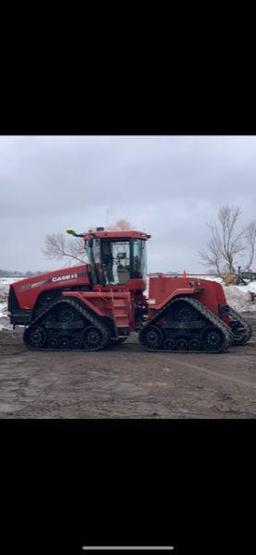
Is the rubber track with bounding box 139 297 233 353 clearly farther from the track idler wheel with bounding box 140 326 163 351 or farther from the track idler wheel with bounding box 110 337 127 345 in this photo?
the track idler wheel with bounding box 110 337 127 345

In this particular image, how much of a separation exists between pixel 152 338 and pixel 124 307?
96 centimetres

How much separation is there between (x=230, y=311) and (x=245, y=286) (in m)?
18.1

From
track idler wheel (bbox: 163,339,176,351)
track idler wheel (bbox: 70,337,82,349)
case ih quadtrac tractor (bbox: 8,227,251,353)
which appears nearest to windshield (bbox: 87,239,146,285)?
case ih quadtrac tractor (bbox: 8,227,251,353)

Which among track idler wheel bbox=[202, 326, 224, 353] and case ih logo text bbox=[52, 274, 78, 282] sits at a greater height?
case ih logo text bbox=[52, 274, 78, 282]

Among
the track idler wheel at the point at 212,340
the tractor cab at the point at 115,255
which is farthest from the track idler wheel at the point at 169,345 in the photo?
the tractor cab at the point at 115,255

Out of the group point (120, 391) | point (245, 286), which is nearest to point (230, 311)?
point (120, 391)

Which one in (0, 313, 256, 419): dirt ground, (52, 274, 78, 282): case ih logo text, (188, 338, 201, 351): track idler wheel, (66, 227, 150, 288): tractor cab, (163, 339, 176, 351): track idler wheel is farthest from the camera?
(52, 274, 78, 282): case ih logo text

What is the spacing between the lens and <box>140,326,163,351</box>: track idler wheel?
12461 millimetres

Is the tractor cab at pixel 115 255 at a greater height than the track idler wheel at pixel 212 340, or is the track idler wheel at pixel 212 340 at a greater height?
the tractor cab at pixel 115 255

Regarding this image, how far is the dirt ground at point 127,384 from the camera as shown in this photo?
6695 millimetres

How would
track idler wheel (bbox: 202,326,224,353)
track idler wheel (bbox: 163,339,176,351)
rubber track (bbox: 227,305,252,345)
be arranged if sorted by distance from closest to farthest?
track idler wheel (bbox: 202,326,224,353) < track idler wheel (bbox: 163,339,176,351) < rubber track (bbox: 227,305,252,345)

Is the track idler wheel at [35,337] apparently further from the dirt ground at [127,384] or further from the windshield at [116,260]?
the windshield at [116,260]

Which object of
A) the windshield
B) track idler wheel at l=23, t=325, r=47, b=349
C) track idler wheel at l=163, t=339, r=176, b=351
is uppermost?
the windshield

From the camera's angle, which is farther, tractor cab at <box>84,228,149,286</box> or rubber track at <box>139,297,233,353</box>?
tractor cab at <box>84,228,149,286</box>
